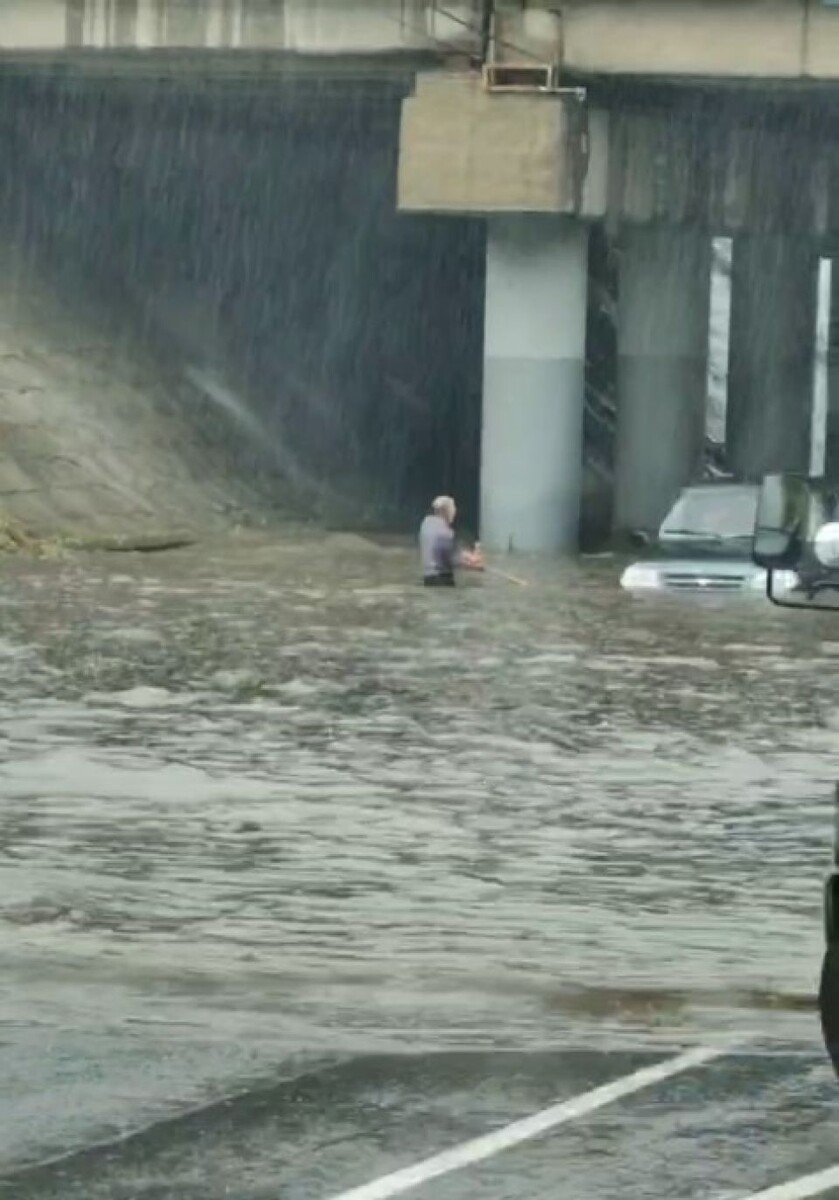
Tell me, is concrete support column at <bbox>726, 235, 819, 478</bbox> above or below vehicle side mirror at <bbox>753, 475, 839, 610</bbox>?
below

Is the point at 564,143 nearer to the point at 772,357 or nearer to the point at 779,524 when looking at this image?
the point at 772,357

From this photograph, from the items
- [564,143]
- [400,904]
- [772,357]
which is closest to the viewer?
[400,904]

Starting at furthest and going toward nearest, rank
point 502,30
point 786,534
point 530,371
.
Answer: point 530,371 → point 502,30 → point 786,534

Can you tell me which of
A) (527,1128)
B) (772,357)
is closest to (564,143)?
(772,357)

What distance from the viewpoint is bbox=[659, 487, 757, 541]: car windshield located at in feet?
121

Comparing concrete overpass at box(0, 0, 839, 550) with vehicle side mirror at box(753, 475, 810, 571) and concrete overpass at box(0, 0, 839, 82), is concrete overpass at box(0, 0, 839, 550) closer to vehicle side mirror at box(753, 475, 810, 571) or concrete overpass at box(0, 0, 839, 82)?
concrete overpass at box(0, 0, 839, 82)

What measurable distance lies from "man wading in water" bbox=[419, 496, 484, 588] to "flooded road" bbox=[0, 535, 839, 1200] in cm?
714

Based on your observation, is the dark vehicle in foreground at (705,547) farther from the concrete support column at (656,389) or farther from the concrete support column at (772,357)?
the concrete support column at (772,357)

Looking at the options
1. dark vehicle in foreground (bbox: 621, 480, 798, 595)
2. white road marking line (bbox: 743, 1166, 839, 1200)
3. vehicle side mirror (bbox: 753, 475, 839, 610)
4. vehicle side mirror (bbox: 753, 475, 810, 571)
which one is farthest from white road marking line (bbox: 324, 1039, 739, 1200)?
dark vehicle in foreground (bbox: 621, 480, 798, 595)

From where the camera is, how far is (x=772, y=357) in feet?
203

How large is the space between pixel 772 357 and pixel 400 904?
49.0 metres

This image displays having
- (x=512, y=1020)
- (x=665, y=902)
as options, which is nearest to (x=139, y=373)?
(x=665, y=902)

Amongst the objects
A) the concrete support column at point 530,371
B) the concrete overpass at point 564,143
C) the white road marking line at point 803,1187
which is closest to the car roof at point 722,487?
the concrete overpass at point 564,143

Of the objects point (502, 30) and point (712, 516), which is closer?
point (712, 516)
